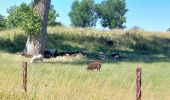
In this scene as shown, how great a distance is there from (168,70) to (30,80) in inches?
622

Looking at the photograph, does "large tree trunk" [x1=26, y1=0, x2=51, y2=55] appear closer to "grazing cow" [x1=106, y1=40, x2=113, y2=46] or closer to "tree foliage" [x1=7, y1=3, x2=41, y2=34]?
"tree foliage" [x1=7, y1=3, x2=41, y2=34]

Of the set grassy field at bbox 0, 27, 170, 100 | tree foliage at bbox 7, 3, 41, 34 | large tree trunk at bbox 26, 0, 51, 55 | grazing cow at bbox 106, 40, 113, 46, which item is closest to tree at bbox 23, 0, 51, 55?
large tree trunk at bbox 26, 0, 51, 55

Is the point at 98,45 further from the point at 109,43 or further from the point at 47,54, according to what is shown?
the point at 47,54

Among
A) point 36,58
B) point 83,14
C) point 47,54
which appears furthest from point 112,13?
point 36,58

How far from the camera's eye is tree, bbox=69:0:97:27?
471 feet

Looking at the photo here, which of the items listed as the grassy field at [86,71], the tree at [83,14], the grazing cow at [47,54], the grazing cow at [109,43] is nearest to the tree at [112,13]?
the tree at [83,14]

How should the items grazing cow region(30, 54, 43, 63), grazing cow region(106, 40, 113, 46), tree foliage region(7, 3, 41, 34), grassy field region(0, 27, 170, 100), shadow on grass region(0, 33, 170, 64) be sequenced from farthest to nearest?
grazing cow region(106, 40, 113, 46), shadow on grass region(0, 33, 170, 64), tree foliage region(7, 3, 41, 34), grazing cow region(30, 54, 43, 63), grassy field region(0, 27, 170, 100)

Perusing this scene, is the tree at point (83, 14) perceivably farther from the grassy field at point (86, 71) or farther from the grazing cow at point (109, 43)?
the grazing cow at point (109, 43)

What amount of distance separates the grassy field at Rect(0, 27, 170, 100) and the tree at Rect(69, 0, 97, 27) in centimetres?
8397

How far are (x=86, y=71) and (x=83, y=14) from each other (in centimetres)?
12035

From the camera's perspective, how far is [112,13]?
488 ft

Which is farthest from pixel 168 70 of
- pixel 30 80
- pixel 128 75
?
pixel 30 80

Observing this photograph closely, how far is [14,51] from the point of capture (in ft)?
132

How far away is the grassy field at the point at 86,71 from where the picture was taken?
37.8ft
